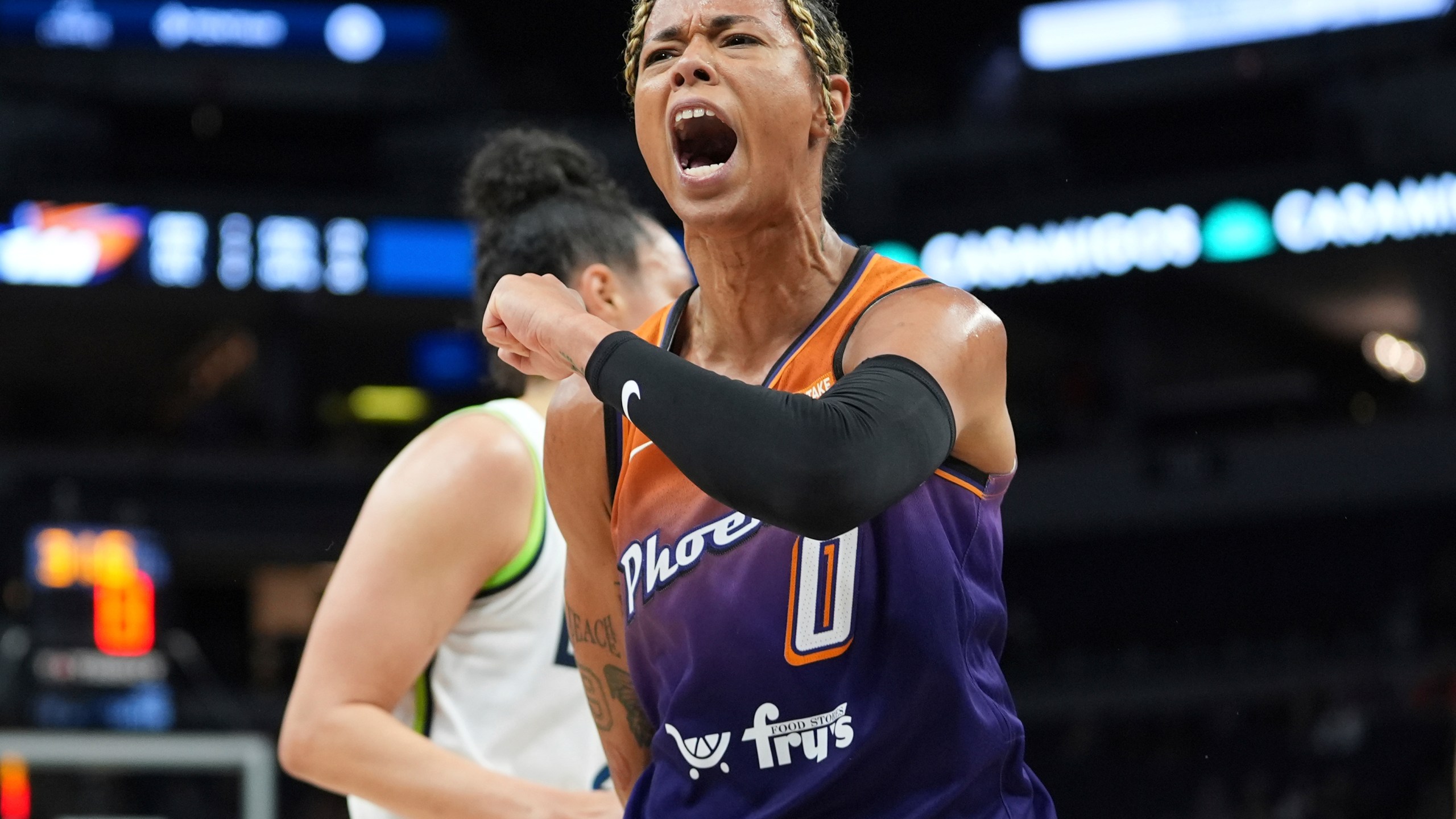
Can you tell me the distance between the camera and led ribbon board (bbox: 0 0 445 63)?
20.1 meters

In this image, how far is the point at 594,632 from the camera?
2.07 m

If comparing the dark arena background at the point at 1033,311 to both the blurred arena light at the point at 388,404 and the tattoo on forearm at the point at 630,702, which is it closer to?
the blurred arena light at the point at 388,404

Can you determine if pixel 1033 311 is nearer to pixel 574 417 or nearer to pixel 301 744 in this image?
pixel 301 744

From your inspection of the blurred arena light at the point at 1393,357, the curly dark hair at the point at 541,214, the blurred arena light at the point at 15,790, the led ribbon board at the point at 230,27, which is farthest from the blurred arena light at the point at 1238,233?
the curly dark hair at the point at 541,214

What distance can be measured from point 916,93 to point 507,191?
21.4 meters

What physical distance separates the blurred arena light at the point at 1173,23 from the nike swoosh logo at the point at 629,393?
1965cm

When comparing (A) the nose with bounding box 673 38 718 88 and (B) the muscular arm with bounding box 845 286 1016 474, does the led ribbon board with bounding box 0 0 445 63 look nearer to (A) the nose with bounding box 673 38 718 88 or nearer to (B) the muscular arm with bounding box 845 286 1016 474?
(A) the nose with bounding box 673 38 718 88

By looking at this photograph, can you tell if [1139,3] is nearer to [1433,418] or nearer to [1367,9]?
[1367,9]

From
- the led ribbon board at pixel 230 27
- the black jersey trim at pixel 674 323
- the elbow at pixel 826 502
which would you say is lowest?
the elbow at pixel 826 502

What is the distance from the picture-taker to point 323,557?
65.9ft

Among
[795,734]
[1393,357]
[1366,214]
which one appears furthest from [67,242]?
[795,734]

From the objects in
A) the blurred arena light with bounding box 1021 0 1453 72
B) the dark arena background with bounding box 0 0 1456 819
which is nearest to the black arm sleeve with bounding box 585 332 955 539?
the dark arena background with bounding box 0 0 1456 819

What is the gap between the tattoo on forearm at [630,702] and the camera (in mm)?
2025

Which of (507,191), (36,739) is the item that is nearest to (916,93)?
(36,739)
